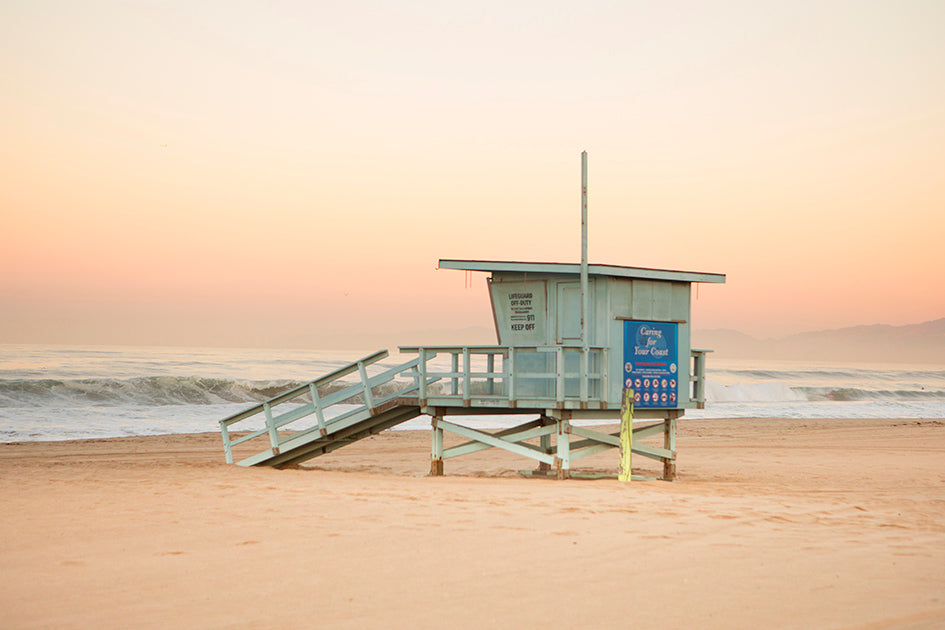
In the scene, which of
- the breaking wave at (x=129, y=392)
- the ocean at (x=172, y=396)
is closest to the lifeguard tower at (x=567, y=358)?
the ocean at (x=172, y=396)

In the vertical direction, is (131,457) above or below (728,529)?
below

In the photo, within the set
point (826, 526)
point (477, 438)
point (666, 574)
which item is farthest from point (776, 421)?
point (666, 574)

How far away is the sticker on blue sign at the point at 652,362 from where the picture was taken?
13.8 m

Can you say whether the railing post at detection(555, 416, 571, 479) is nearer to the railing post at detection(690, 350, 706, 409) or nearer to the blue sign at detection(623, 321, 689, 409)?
the blue sign at detection(623, 321, 689, 409)

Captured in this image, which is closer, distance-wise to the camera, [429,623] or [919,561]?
[429,623]

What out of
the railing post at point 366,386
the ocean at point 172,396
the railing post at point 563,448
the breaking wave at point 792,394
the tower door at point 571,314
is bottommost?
the breaking wave at point 792,394

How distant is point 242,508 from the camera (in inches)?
384

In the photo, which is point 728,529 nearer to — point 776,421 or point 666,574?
point 666,574

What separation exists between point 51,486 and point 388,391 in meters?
41.1

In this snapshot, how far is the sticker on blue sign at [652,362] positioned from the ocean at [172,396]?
19233 mm

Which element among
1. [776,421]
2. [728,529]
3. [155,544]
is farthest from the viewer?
[776,421]

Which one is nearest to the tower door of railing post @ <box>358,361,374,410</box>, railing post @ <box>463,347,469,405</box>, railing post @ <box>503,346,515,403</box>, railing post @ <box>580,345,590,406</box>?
railing post @ <box>580,345,590,406</box>

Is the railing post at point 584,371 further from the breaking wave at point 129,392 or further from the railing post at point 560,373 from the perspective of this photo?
the breaking wave at point 129,392

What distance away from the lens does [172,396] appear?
149 feet
